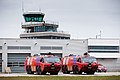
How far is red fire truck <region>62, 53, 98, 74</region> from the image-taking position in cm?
3353

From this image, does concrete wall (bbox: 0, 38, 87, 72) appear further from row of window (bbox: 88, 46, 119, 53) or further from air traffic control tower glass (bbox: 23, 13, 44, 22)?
air traffic control tower glass (bbox: 23, 13, 44, 22)

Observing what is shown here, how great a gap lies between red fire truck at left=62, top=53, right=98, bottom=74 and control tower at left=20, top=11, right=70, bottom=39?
30.3 meters

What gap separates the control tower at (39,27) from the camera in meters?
68.0

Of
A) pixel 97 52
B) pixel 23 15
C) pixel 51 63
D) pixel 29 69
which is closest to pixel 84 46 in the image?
pixel 97 52

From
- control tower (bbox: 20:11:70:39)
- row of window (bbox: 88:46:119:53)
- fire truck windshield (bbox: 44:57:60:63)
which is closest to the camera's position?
fire truck windshield (bbox: 44:57:60:63)

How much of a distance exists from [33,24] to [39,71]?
35.5m

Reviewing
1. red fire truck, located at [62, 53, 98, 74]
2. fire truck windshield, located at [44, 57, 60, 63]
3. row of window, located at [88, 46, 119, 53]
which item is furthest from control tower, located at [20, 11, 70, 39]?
fire truck windshield, located at [44, 57, 60, 63]

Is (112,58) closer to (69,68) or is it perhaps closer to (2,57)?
(2,57)

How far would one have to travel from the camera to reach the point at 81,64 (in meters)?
33.9

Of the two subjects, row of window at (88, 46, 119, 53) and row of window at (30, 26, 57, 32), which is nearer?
row of window at (88, 46, 119, 53)

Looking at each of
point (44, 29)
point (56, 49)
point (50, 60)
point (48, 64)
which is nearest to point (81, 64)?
point (50, 60)

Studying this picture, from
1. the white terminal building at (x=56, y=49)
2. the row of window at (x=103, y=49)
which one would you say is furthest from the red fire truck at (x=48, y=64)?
the row of window at (x=103, y=49)

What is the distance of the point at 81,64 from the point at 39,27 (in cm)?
3590

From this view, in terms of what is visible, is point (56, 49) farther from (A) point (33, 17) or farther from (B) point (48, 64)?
(B) point (48, 64)
